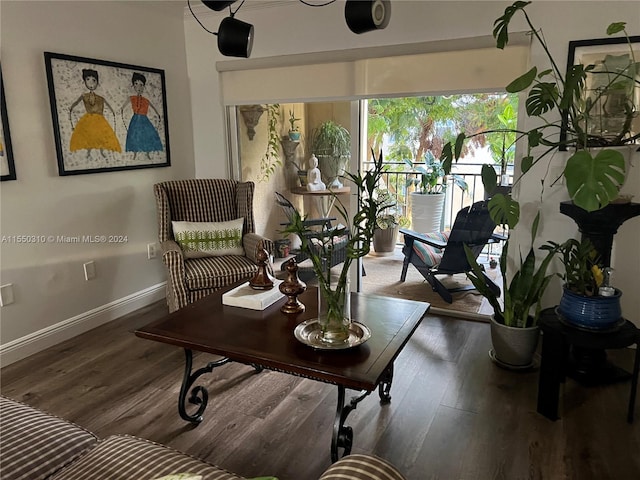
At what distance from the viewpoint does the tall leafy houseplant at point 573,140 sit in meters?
1.84

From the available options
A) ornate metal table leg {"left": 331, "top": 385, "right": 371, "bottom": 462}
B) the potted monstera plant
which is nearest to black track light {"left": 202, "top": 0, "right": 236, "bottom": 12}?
the potted monstera plant

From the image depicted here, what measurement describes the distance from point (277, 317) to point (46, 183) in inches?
72.1

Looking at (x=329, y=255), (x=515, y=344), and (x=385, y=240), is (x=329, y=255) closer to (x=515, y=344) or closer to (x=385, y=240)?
(x=515, y=344)

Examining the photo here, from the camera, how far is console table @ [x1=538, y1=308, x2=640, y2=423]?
6.87ft

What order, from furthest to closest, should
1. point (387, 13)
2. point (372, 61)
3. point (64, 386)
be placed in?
point (372, 61) < point (64, 386) < point (387, 13)

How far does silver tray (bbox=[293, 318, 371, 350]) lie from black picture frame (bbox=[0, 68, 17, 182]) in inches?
77.4

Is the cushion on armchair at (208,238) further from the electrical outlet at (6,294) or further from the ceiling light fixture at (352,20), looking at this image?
the ceiling light fixture at (352,20)

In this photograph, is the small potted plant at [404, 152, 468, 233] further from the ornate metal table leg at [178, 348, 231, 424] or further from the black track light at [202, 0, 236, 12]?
the ornate metal table leg at [178, 348, 231, 424]

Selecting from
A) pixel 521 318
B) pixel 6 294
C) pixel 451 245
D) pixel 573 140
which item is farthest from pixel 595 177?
pixel 6 294

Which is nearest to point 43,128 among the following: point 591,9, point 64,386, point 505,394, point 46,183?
point 46,183

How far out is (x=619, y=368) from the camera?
8.61 feet

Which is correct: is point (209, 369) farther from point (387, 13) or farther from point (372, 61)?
point (372, 61)

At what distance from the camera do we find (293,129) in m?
3.88

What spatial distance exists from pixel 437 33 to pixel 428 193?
1194 mm
